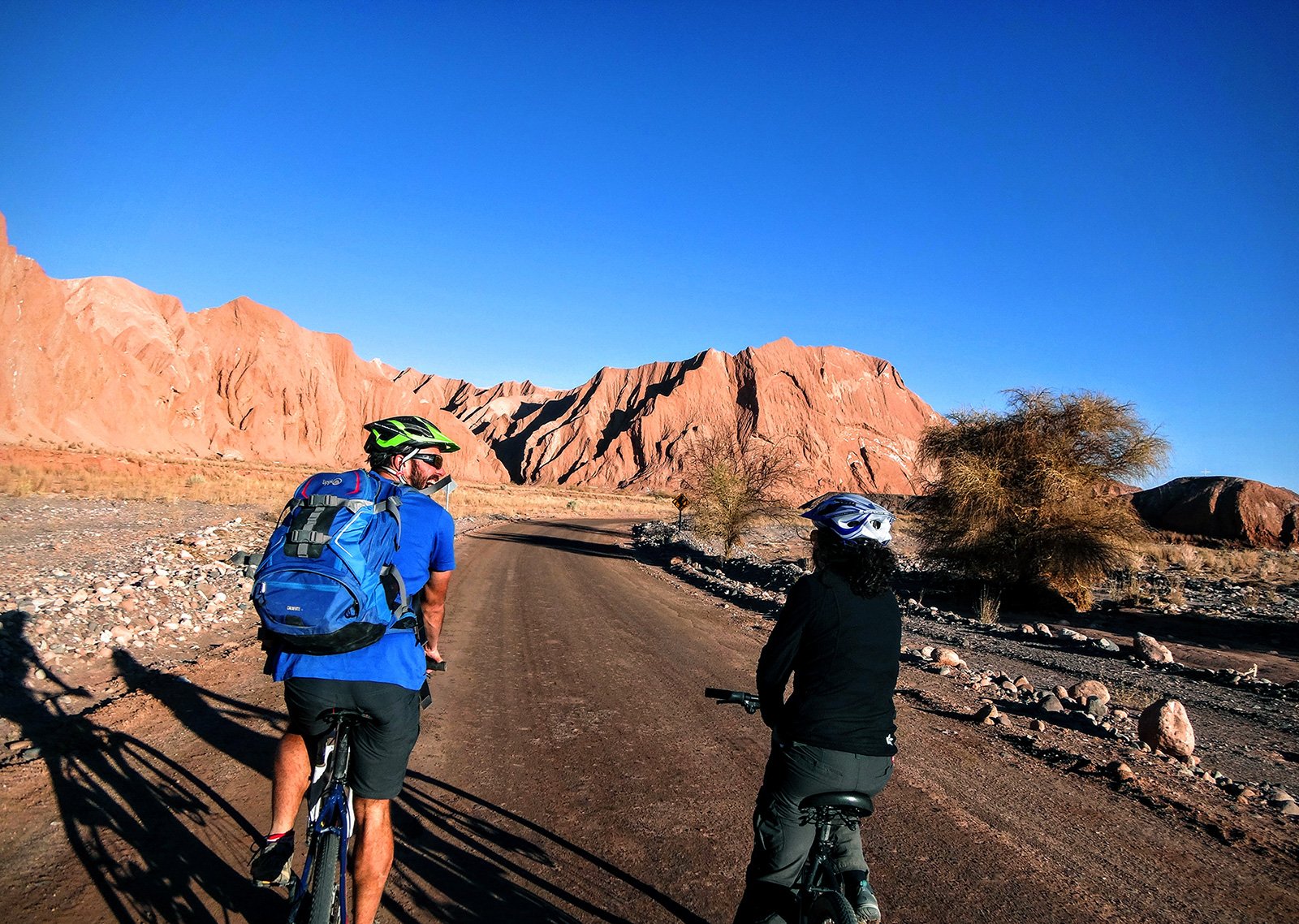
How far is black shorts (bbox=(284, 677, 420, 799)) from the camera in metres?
2.63

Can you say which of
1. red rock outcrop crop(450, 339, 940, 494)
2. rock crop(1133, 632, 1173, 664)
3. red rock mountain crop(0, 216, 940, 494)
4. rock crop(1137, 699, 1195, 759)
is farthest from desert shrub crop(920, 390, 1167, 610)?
red rock outcrop crop(450, 339, 940, 494)

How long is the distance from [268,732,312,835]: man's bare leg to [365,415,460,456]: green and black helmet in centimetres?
124

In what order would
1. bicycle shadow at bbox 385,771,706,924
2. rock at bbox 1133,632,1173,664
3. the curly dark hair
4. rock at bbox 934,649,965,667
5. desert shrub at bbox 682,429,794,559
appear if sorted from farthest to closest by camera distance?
desert shrub at bbox 682,429,794,559 < rock at bbox 1133,632,1173,664 < rock at bbox 934,649,965,667 < bicycle shadow at bbox 385,771,706,924 < the curly dark hair

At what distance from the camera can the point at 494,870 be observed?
149 inches

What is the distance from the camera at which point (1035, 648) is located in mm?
12406

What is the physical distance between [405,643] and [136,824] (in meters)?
2.63

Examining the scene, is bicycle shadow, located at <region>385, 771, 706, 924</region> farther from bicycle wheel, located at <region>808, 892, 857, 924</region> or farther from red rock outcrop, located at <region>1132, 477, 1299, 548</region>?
red rock outcrop, located at <region>1132, 477, 1299, 548</region>

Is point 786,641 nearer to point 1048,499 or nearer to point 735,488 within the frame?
point 1048,499

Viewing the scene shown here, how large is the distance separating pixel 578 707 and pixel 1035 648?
9612 millimetres

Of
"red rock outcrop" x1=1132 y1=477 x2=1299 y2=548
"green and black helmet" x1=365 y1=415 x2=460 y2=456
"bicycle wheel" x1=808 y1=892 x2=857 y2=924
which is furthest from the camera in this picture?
"red rock outcrop" x1=1132 y1=477 x2=1299 y2=548

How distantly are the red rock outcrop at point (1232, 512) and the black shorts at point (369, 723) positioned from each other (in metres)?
43.4

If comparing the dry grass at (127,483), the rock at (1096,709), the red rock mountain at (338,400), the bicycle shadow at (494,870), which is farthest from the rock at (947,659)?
the dry grass at (127,483)

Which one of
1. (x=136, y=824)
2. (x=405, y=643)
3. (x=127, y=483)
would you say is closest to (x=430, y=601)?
(x=405, y=643)

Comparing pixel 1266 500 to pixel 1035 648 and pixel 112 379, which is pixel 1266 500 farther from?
pixel 112 379
